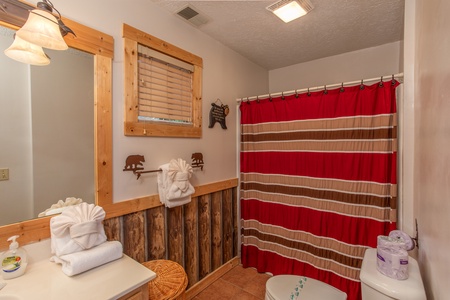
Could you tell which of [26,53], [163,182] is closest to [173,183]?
[163,182]

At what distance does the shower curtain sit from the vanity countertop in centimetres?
156

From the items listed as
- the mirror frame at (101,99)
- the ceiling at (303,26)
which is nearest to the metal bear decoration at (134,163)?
the mirror frame at (101,99)

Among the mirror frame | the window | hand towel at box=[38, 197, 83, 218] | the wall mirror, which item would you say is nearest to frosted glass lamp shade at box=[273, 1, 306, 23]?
the window

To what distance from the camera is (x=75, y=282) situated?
1.01m

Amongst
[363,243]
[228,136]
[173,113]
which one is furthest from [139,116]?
[363,243]

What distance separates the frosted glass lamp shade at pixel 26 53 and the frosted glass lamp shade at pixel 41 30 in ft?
0.34

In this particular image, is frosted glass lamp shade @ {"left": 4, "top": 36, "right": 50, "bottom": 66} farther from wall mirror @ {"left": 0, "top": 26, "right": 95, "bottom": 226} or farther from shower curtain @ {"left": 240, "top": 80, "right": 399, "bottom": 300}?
shower curtain @ {"left": 240, "top": 80, "right": 399, "bottom": 300}

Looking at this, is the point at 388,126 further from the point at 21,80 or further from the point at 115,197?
the point at 21,80

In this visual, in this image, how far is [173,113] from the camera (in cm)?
185

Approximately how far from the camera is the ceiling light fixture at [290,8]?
165 centimetres

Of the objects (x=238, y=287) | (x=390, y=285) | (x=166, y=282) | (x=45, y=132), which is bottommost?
(x=238, y=287)

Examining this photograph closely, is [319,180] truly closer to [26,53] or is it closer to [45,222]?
[45,222]

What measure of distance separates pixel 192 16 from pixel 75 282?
2019mm

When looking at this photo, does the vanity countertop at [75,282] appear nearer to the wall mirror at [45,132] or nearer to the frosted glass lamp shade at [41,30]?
the wall mirror at [45,132]
